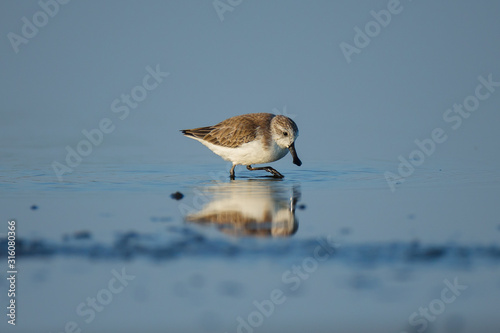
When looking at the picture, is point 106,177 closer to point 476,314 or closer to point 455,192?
point 455,192

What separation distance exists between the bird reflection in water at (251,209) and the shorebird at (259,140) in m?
1.13

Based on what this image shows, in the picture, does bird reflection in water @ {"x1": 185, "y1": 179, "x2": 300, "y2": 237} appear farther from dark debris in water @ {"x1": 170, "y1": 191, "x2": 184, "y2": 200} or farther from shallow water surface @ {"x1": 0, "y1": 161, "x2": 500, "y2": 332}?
dark debris in water @ {"x1": 170, "y1": 191, "x2": 184, "y2": 200}

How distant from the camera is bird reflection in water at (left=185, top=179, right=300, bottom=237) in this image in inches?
345

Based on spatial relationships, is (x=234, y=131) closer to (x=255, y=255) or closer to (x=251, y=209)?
(x=251, y=209)

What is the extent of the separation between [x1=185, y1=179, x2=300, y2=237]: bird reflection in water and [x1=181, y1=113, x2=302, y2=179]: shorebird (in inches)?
44.7

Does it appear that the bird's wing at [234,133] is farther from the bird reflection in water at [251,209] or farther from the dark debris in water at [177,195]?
the dark debris in water at [177,195]

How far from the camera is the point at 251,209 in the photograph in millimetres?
9930

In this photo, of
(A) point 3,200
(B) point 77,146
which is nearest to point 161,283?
(A) point 3,200

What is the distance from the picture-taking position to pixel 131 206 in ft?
33.1

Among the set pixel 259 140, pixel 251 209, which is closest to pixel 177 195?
pixel 251 209

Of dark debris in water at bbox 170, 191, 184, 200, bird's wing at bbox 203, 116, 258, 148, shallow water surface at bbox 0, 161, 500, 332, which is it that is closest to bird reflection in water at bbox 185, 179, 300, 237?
shallow water surface at bbox 0, 161, 500, 332

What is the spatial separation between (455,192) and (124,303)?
6.41 meters

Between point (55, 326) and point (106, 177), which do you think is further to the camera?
point (106, 177)

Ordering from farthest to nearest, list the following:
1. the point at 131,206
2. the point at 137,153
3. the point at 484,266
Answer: the point at 137,153
the point at 131,206
the point at 484,266
